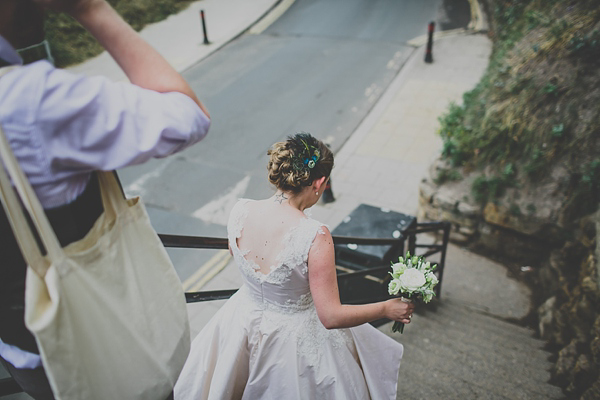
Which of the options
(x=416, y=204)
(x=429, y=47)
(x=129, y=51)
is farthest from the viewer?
(x=429, y=47)

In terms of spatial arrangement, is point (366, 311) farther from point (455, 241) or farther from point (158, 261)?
point (455, 241)

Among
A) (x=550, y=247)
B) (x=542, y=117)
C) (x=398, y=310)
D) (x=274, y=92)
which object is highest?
(x=398, y=310)

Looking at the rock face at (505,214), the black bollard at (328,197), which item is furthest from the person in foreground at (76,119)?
the black bollard at (328,197)

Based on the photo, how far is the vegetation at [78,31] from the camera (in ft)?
43.9

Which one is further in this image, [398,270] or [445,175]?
[445,175]

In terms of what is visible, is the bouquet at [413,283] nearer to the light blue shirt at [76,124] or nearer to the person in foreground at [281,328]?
the person in foreground at [281,328]

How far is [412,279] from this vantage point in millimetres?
2223

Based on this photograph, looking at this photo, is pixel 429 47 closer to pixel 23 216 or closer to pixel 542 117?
pixel 542 117

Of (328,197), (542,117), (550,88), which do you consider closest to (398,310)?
(542,117)

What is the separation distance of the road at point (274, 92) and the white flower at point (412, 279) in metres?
4.62

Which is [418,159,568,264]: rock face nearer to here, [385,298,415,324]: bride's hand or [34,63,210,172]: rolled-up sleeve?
[385,298,415,324]: bride's hand

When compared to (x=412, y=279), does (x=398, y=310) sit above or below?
below

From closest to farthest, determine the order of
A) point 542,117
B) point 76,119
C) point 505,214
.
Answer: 1. point 76,119
2. point 505,214
3. point 542,117

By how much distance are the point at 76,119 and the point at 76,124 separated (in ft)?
0.04
